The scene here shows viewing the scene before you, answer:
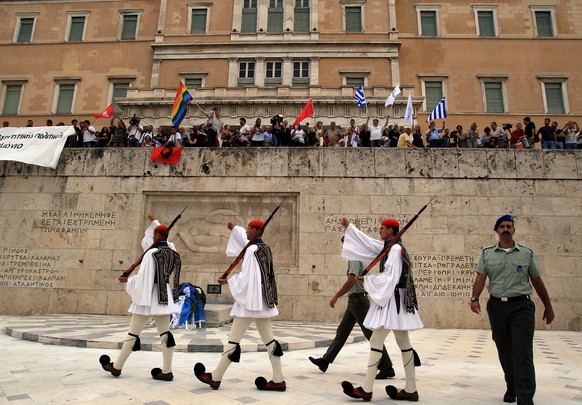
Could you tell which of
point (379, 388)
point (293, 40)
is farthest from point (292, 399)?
point (293, 40)

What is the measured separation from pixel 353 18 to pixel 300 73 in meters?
6.93

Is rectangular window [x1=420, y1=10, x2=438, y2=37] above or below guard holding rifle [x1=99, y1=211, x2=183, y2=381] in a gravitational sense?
above

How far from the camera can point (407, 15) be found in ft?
115

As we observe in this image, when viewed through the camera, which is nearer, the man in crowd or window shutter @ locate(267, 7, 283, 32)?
the man in crowd

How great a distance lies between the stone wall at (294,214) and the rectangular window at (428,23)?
2518cm

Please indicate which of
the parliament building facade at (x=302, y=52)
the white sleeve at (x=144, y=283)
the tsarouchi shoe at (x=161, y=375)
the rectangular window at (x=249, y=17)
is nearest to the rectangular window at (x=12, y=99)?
the parliament building facade at (x=302, y=52)

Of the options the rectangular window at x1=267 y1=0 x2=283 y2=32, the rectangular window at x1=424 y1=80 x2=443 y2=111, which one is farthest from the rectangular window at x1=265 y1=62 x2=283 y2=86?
the rectangular window at x1=424 y1=80 x2=443 y2=111

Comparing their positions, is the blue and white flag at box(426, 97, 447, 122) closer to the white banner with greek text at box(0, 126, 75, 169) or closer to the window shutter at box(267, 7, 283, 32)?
the white banner with greek text at box(0, 126, 75, 169)

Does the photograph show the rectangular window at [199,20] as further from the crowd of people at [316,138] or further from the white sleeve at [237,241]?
the white sleeve at [237,241]

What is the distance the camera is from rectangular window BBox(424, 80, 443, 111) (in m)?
33.3

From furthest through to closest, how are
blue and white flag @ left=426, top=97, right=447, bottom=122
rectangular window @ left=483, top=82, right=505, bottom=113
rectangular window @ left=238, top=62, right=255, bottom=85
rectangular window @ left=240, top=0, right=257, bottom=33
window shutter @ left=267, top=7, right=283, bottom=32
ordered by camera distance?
rectangular window @ left=240, top=0, right=257, bottom=33 → window shutter @ left=267, top=7, right=283, bottom=32 → rectangular window @ left=238, top=62, right=255, bottom=85 → rectangular window @ left=483, top=82, right=505, bottom=113 → blue and white flag @ left=426, top=97, right=447, bottom=122

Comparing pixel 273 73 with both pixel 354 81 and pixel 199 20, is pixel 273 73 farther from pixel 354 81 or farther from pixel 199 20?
pixel 199 20

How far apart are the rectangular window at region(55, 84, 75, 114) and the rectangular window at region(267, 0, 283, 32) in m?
17.9

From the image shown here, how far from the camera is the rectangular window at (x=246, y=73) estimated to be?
3362cm
